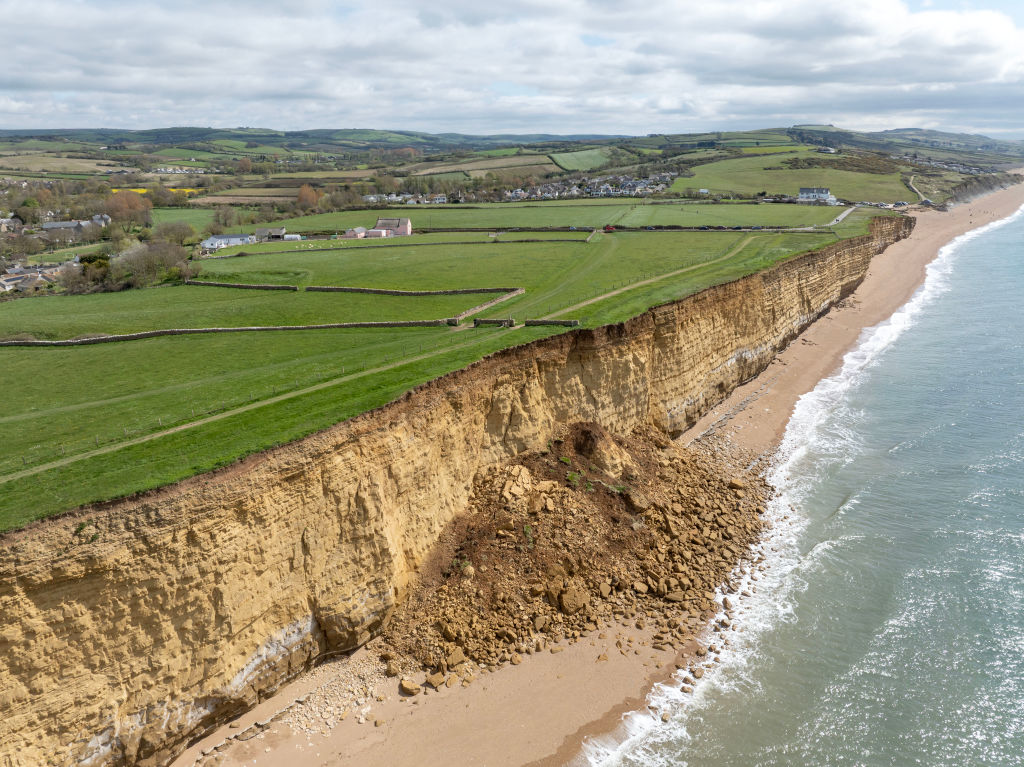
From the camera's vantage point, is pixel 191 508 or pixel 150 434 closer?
pixel 191 508

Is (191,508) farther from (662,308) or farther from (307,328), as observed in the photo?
(662,308)

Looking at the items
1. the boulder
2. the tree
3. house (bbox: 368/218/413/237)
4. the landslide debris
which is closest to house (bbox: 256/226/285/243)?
house (bbox: 368/218/413/237)

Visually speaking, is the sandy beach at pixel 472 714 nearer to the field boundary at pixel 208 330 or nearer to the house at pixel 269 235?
the field boundary at pixel 208 330

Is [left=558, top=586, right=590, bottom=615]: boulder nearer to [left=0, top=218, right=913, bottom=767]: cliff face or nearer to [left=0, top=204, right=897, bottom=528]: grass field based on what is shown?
[left=0, top=218, right=913, bottom=767]: cliff face

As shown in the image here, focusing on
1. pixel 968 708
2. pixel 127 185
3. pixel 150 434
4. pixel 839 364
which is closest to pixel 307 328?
pixel 150 434

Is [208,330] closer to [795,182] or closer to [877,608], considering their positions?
[877,608]

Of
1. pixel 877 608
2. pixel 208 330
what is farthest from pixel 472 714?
pixel 208 330

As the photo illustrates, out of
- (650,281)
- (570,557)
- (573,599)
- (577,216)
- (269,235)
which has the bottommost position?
(573,599)
